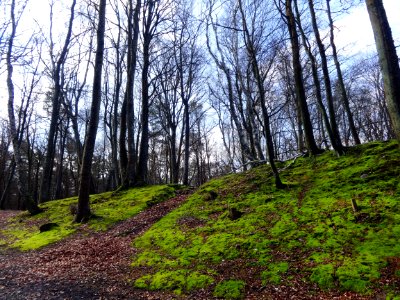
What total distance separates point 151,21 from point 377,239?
1671cm

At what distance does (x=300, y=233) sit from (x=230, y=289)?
2.22 m

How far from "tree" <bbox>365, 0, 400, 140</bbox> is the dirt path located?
5.39 metres

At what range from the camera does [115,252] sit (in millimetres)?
7898

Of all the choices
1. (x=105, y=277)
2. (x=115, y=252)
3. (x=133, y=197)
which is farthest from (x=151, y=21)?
(x=105, y=277)

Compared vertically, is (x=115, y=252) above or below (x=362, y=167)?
below

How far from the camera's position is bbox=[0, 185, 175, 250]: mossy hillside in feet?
33.6

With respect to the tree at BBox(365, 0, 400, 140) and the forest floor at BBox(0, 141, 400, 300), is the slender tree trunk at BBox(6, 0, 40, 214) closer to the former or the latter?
the forest floor at BBox(0, 141, 400, 300)

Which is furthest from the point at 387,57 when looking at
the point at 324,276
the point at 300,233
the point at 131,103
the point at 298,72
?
the point at 131,103

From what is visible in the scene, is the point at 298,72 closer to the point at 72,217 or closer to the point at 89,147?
the point at 89,147

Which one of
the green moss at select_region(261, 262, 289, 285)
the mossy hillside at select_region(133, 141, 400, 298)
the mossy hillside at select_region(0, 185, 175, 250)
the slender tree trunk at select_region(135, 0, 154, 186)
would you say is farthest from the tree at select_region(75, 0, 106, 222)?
the green moss at select_region(261, 262, 289, 285)

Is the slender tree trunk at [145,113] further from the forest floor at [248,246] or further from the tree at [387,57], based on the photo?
the tree at [387,57]

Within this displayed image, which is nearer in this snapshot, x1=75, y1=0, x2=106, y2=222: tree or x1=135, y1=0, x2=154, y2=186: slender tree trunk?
x1=75, y1=0, x2=106, y2=222: tree

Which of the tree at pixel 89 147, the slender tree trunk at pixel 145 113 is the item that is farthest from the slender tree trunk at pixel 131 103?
the tree at pixel 89 147

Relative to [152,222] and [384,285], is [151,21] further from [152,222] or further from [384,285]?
[384,285]
